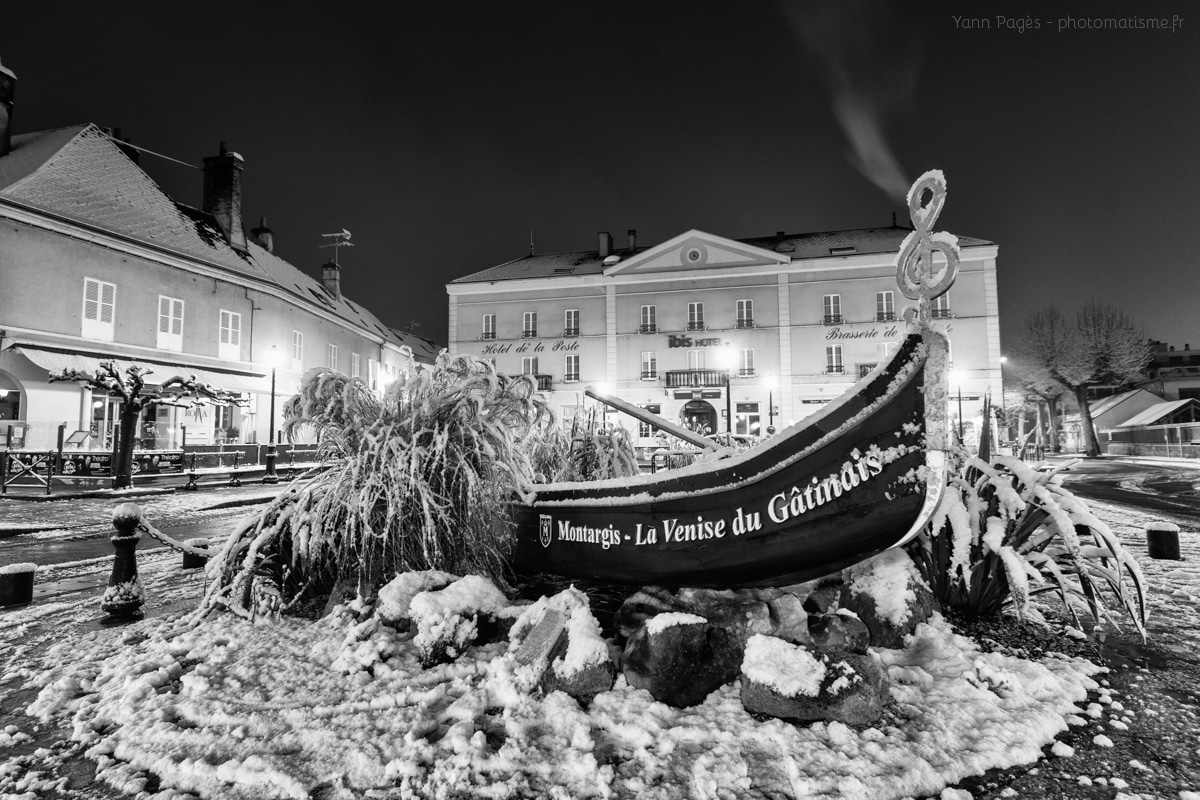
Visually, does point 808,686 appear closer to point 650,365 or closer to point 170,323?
point 170,323

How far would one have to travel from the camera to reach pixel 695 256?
1324 inches

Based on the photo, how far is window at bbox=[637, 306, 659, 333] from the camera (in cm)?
3422

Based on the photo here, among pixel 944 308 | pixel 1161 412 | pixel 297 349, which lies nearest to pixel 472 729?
pixel 297 349

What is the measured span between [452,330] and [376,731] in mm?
35258

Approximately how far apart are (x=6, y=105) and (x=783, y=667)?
30.1 m

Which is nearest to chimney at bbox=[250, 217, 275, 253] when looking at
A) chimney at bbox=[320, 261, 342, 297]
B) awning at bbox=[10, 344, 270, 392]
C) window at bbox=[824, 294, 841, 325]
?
chimney at bbox=[320, 261, 342, 297]

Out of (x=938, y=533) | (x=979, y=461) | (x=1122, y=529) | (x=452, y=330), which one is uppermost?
(x=452, y=330)

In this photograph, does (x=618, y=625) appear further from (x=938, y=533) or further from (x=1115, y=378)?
(x=1115, y=378)

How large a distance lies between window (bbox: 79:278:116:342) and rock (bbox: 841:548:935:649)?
24.3m

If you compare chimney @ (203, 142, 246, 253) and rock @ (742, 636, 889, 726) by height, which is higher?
chimney @ (203, 142, 246, 253)

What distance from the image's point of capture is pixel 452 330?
36375 millimetres

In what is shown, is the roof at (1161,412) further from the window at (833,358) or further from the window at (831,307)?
the window at (831,307)

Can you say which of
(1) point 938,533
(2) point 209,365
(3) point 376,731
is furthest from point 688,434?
(2) point 209,365

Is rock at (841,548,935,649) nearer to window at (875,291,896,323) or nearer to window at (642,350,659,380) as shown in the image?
window at (642,350,659,380)
